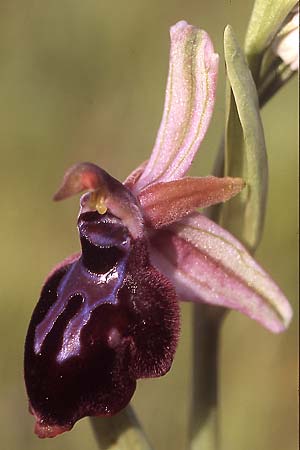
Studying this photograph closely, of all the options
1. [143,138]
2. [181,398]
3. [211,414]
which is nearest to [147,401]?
[181,398]

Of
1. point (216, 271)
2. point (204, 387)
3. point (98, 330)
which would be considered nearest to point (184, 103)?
point (216, 271)

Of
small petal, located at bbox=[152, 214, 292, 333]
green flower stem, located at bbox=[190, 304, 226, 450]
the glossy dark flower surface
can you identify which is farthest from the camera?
green flower stem, located at bbox=[190, 304, 226, 450]

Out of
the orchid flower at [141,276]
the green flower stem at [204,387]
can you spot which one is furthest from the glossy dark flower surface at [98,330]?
the green flower stem at [204,387]

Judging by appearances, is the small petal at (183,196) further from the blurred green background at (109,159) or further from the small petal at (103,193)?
the blurred green background at (109,159)

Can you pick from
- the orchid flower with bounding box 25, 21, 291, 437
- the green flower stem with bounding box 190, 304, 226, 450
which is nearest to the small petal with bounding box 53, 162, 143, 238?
the orchid flower with bounding box 25, 21, 291, 437

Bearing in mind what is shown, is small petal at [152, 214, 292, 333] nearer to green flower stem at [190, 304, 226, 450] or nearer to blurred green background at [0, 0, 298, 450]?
green flower stem at [190, 304, 226, 450]

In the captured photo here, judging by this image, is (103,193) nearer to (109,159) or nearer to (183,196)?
(183,196)

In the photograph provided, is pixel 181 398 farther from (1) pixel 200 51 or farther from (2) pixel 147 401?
(1) pixel 200 51
